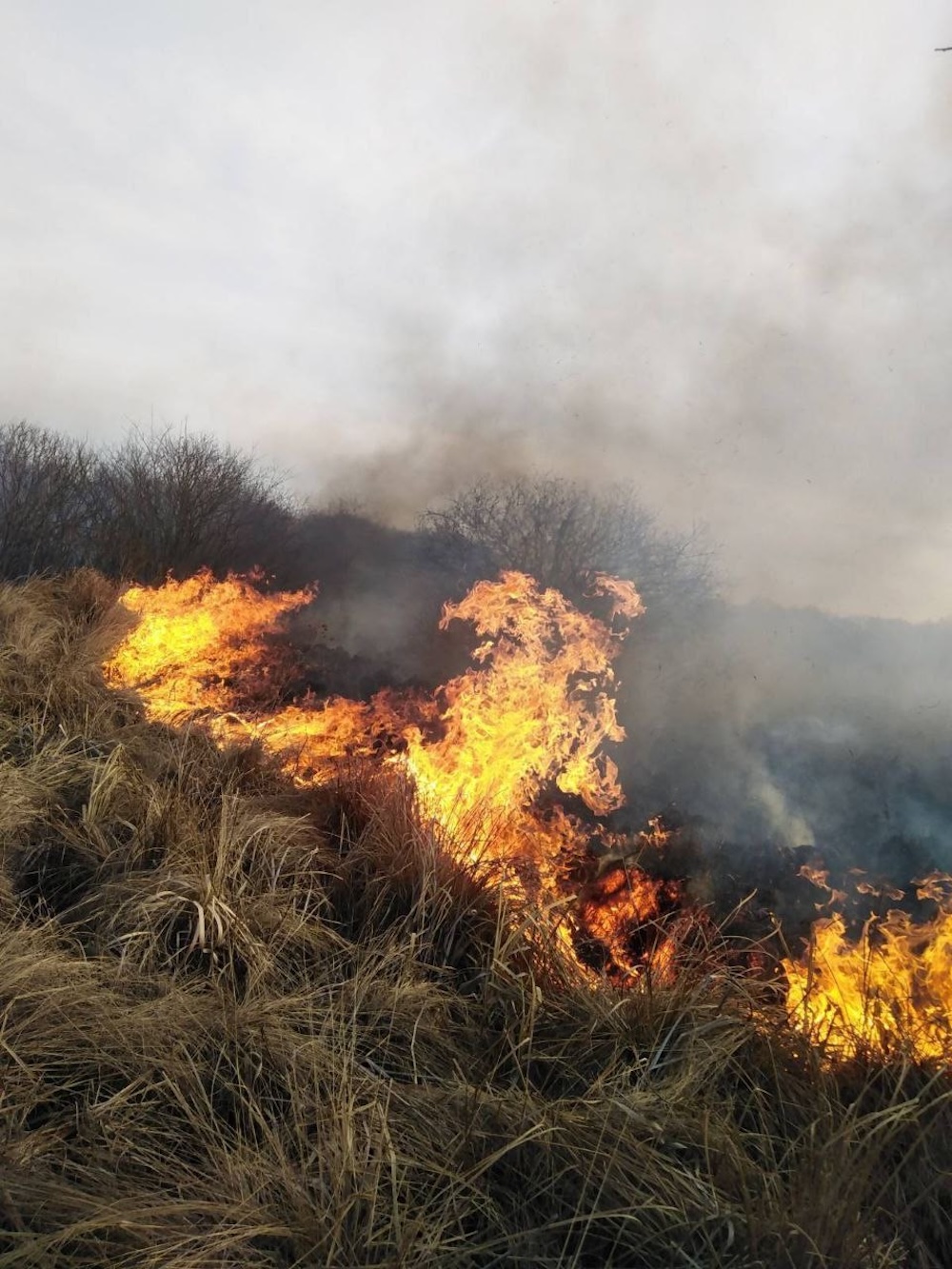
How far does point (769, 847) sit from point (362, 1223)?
16.1 ft

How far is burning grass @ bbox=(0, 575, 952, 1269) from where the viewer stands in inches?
65.0

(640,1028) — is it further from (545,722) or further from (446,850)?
(545,722)

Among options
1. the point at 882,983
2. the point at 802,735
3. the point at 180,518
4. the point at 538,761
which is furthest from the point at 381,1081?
the point at 180,518

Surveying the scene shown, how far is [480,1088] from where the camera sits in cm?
213

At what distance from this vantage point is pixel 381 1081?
7.04ft

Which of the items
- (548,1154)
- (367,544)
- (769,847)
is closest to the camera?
(548,1154)

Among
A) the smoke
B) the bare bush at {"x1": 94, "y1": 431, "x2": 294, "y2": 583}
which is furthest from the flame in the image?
the bare bush at {"x1": 94, "y1": 431, "x2": 294, "y2": 583}

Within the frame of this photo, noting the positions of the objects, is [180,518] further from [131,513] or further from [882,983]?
[882,983]

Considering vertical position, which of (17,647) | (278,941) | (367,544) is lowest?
(278,941)

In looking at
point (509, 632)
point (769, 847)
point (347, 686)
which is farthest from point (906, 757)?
point (347, 686)

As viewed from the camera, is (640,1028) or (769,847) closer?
(640,1028)

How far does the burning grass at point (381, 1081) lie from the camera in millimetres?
1651

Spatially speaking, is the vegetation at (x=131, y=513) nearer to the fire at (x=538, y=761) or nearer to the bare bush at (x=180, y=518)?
the bare bush at (x=180, y=518)

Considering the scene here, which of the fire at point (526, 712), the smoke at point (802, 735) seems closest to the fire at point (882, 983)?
the smoke at point (802, 735)
